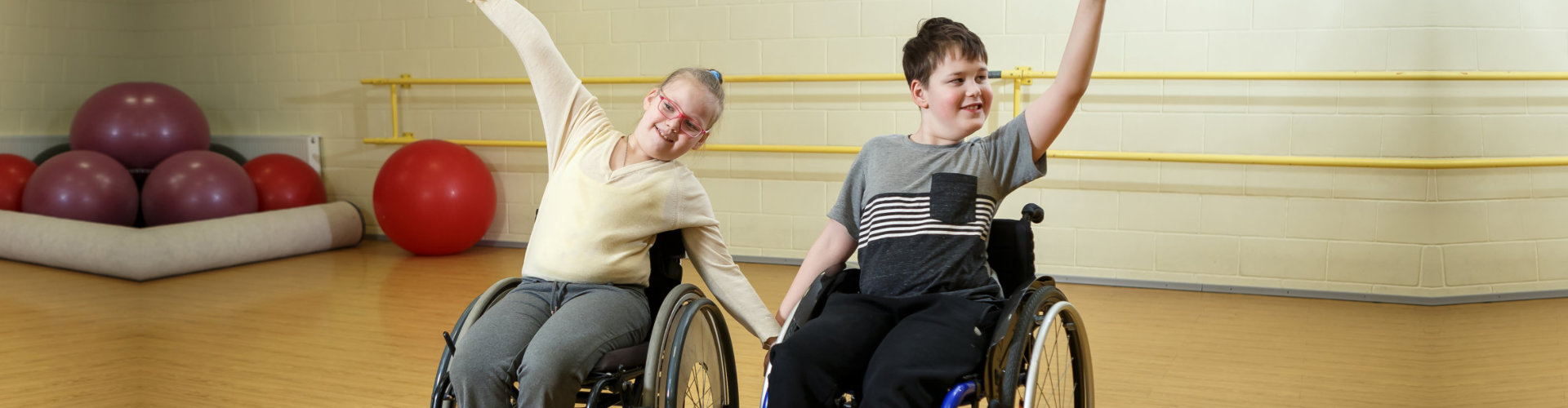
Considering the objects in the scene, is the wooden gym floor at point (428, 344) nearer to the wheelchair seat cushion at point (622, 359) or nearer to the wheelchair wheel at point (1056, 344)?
the wheelchair wheel at point (1056, 344)

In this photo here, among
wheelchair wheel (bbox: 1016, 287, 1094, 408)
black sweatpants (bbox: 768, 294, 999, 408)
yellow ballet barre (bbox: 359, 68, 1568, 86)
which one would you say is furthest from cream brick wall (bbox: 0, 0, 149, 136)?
wheelchair wheel (bbox: 1016, 287, 1094, 408)

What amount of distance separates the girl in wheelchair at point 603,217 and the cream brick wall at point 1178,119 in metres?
2.07

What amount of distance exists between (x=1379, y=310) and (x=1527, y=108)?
32.9 inches

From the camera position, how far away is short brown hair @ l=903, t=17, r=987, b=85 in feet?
5.11

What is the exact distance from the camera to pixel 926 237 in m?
1.51

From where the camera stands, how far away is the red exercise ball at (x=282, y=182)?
15.4 feet

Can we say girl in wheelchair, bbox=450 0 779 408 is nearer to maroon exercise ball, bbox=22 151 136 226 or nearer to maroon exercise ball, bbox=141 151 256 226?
maroon exercise ball, bbox=141 151 256 226

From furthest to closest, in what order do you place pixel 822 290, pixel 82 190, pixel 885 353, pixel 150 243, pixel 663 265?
pixel 82 190
pixel 150 243
pixel 663 265
pixel 822 290
pixel 885 353

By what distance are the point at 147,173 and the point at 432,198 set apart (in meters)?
1.59

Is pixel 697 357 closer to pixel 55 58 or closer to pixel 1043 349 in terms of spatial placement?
pixel 1043 349

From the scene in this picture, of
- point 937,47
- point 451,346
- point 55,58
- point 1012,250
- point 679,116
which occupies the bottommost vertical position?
point 451,346

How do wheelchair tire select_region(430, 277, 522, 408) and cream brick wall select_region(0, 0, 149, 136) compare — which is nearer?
wheelchair tire select_region(430, 277, 522, 408)

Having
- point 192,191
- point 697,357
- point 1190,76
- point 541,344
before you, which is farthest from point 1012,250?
point 192,191

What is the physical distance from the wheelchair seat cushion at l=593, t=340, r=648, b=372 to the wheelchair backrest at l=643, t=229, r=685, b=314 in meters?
0.19
